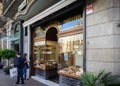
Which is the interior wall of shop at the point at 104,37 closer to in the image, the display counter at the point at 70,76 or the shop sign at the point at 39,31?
the display counter at the point at 70,76

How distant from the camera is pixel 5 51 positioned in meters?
20.4

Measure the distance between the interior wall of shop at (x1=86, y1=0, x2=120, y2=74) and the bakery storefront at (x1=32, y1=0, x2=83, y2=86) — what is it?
129 centimetres

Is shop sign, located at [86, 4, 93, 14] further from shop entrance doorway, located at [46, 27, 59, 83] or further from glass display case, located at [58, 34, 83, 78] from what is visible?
shop entrance doorway, located at [46, 27, 59, 83]

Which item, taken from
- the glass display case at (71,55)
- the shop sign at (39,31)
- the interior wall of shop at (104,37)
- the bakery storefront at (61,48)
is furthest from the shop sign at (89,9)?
the shop sign at (39,31)

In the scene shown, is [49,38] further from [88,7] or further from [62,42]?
[88,7]

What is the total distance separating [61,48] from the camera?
43.7ft

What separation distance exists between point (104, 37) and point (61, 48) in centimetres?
497

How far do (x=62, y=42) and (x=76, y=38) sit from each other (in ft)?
6.07

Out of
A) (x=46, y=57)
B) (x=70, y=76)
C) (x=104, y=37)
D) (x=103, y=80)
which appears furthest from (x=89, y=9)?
(x=46, y=57)

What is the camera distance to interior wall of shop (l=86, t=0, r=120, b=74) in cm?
813

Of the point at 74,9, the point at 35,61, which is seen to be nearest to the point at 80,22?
the point at 74,9

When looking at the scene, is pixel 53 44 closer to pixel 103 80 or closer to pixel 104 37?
pixel 104 37

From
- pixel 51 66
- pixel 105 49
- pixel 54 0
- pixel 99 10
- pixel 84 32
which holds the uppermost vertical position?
pixel 54 0

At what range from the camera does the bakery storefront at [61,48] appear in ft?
36.5
